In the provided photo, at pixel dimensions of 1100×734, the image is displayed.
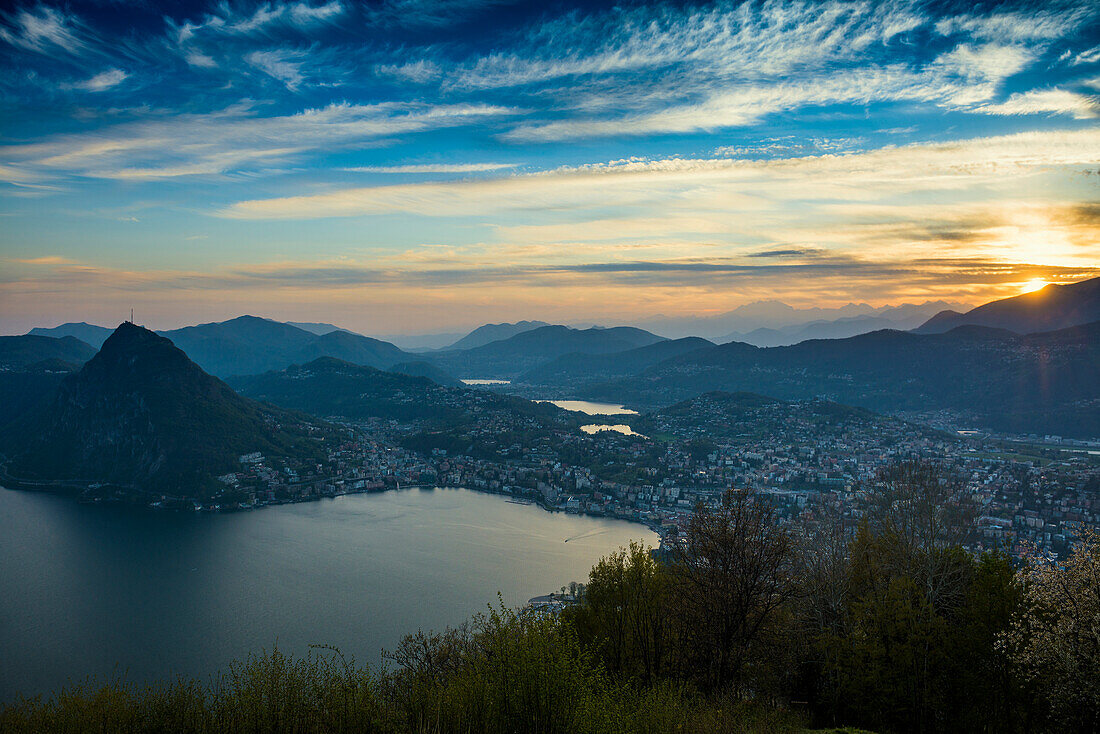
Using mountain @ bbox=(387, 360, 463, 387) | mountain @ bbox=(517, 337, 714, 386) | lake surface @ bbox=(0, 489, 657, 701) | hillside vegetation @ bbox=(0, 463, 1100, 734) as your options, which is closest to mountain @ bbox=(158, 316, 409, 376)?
mountain @ bbox=(387, 360, 463, 387)

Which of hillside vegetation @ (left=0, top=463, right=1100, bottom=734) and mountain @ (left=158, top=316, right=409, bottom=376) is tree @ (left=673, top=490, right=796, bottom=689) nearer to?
hillside vegetation @ (left=0, top=463, right=1100, bottom=734)

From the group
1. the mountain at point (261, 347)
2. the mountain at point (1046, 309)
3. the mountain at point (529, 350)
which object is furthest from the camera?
the mountain at point (529, 350)

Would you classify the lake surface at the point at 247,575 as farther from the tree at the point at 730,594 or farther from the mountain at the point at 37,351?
the mountain at the point at 37,351

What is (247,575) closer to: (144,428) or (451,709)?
(451,709)

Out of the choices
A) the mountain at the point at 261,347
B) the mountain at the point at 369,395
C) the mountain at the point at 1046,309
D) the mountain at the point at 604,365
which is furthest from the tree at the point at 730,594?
the mountain at the point at 261,347

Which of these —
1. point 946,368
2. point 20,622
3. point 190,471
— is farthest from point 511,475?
point 946,368

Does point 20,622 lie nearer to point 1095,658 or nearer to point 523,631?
point 523,631

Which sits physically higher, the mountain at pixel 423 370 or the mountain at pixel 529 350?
the mountain at pixel 529 350
